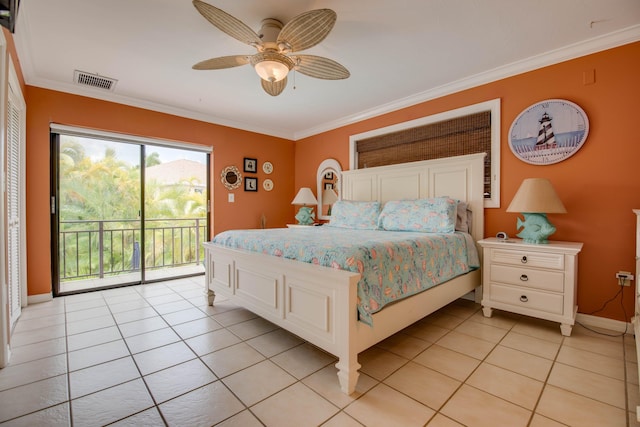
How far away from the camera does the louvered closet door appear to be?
247cm

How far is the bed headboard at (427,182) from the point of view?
3.14 meters

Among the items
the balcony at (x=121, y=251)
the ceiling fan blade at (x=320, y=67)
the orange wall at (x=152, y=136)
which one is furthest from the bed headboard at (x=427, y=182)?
the balcony at (x=121, y=251)

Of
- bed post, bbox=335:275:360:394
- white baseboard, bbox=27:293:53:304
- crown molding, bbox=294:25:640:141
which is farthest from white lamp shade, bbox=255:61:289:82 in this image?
white baseboard, bbox=27:293:53:304

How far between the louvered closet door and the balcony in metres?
0.79

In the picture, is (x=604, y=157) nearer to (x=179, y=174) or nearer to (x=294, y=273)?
(x=294, y=273)

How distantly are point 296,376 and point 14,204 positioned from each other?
10.1ft

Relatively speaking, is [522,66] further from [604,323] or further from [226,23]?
[226,23]

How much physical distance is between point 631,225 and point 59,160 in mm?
5813

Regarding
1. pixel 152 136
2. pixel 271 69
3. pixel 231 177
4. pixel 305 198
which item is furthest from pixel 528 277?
pixel 152 136

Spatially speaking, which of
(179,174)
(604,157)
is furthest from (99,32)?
(604,157)

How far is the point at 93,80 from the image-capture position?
318cm

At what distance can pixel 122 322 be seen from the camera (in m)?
2.63

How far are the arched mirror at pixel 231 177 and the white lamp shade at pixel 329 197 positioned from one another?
1.46 meters

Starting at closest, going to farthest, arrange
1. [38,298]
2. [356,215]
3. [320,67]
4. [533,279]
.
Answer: [320,67] → [533,279] → [38,298] → [356,215]
